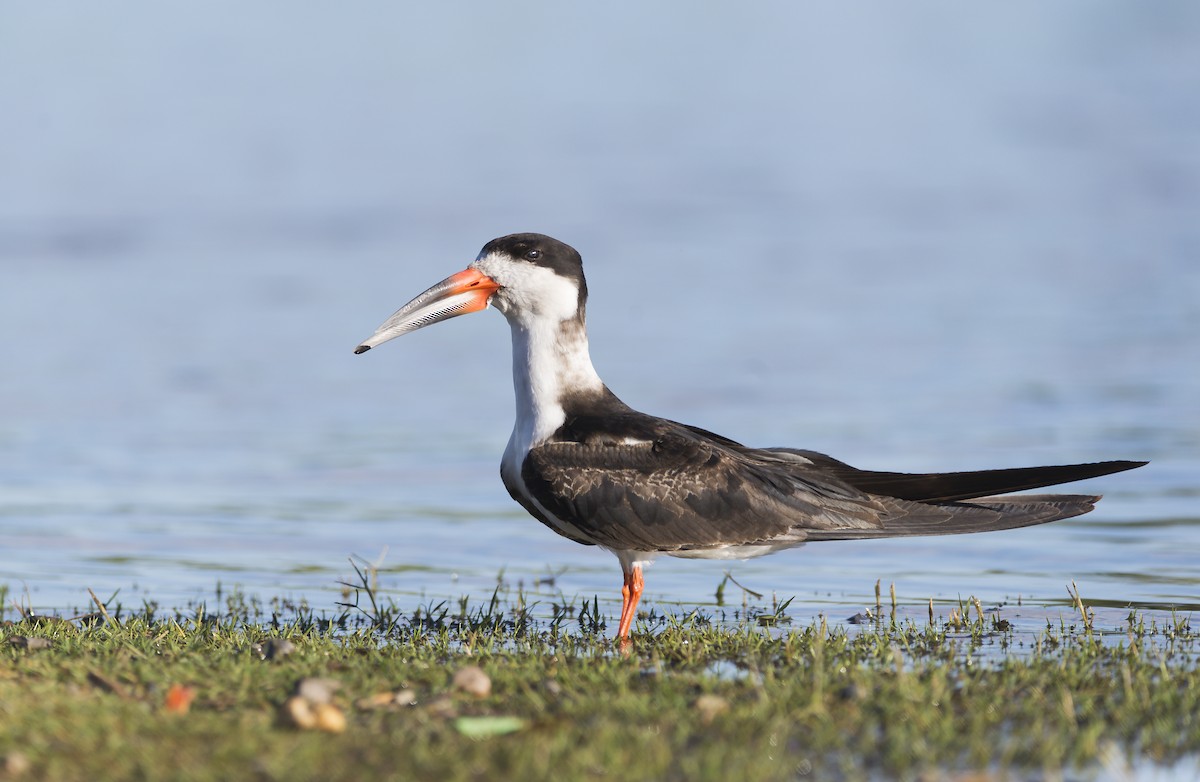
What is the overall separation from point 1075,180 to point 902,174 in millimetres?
3365

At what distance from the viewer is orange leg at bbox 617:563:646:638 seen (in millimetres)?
6258

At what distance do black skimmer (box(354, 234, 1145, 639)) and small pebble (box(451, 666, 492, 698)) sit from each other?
1386 millimetres

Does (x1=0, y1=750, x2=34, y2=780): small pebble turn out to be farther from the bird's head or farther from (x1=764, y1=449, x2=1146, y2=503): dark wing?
(x1=764, y1=449, x2=1146, y2=503): dark wing

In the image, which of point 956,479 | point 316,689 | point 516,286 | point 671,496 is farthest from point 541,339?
point 316,689

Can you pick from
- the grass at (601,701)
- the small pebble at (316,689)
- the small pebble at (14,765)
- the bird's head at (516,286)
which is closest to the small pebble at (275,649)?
the grass at (601,701)

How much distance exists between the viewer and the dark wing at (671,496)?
6.38 metres

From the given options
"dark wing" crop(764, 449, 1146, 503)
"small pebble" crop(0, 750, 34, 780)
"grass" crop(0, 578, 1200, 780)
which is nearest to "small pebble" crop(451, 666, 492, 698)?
"grass" crop(0, 578, 1200, 780)

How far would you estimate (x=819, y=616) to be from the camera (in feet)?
22.7

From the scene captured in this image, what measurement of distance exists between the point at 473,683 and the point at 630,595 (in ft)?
5.97

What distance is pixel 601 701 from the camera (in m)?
4.59

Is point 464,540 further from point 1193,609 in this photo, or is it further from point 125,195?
point 125,195

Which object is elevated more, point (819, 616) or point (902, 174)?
point (902, 174)

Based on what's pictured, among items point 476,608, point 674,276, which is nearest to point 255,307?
point 674,276

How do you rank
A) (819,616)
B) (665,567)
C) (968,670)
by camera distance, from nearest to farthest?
(968,670) < (819,616) < (665,567)
